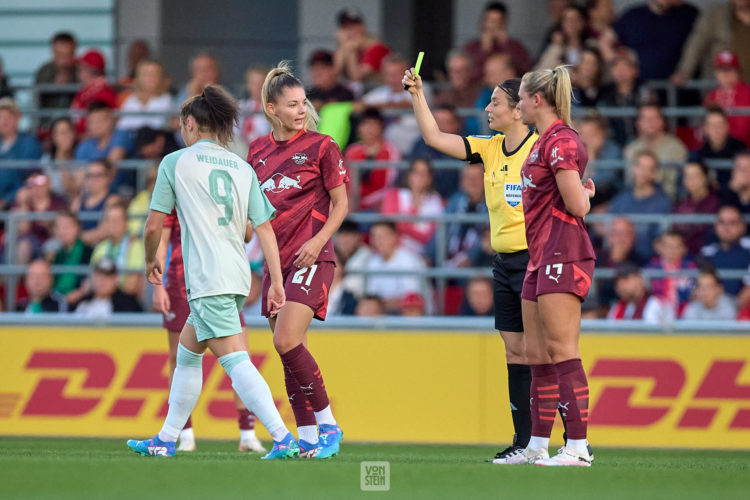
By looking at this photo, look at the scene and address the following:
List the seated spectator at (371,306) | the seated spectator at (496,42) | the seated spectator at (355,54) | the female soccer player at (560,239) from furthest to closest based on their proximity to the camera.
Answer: the seated spectator at (355,54) → the seated spectator at (496,42) → the seated spectator at (371,306) → the female soccer player at (560,239)

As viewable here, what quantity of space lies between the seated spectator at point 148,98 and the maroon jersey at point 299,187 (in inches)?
297

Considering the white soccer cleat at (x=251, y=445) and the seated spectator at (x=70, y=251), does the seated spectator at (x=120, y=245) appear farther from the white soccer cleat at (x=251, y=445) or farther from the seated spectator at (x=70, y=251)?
the white soccer cleat at (x=251, y=445)

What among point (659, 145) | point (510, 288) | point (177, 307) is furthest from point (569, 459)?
point (659, 145)

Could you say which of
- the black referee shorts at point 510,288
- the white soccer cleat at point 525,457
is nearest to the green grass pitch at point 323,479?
the white soccer cleat at point 525,457

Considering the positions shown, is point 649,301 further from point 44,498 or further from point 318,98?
point 44,498

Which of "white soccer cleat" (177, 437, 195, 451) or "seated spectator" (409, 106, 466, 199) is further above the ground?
"seated spectator" (409, 106, 466, 199)

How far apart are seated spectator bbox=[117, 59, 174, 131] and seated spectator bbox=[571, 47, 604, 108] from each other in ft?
15.2

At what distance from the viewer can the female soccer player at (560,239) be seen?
252 inches

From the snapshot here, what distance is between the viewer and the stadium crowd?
11523 mm

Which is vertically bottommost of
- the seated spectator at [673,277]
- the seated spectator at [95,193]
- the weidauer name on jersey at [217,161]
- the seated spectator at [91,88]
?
the seated spectator at [673,277]

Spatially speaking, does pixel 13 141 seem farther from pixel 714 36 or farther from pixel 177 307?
pixel 714 36

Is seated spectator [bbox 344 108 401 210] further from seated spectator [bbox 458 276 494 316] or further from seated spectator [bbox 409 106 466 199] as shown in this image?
seated spectator [bbox 458 276 494 316]

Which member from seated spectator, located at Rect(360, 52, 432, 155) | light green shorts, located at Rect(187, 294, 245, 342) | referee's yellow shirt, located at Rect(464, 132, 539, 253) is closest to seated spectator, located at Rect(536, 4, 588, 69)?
seated spectator, located at Rect(360, 52, 432, 155)

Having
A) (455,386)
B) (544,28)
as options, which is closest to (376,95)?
(544,28)
